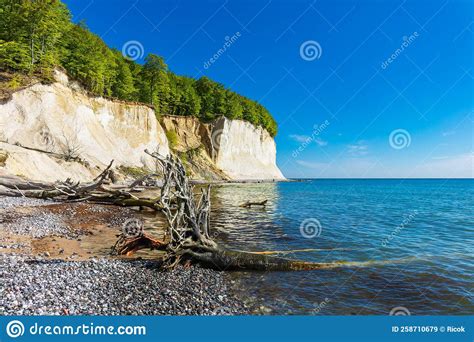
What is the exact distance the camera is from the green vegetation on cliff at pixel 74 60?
39.2m

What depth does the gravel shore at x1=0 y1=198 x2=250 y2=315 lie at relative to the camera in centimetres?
648

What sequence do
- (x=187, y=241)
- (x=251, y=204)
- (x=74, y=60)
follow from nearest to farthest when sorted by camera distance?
(x=187, y=241) → (x=251, y=204) → (x=74, y=60)

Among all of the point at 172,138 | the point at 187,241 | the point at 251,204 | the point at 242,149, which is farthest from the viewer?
the point at 242,149

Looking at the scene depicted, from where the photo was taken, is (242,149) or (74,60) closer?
(74,60)

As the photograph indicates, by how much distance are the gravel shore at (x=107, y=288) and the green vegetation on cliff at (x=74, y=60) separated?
3770 cm

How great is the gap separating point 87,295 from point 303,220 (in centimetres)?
1861

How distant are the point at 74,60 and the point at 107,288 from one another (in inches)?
1940

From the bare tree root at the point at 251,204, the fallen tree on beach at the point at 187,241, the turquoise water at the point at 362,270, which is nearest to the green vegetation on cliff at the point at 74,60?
the bare tree root at the point at 251,204

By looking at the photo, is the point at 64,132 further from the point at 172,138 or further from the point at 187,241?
the point at 172,138

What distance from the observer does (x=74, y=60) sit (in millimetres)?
47344

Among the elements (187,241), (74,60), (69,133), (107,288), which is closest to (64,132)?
(69,133)

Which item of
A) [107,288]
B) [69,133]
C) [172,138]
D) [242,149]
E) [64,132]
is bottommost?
[107,288]

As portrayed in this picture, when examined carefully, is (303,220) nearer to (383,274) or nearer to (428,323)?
(383,274)

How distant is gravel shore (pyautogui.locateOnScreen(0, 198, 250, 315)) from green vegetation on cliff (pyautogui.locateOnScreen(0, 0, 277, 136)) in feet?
124
